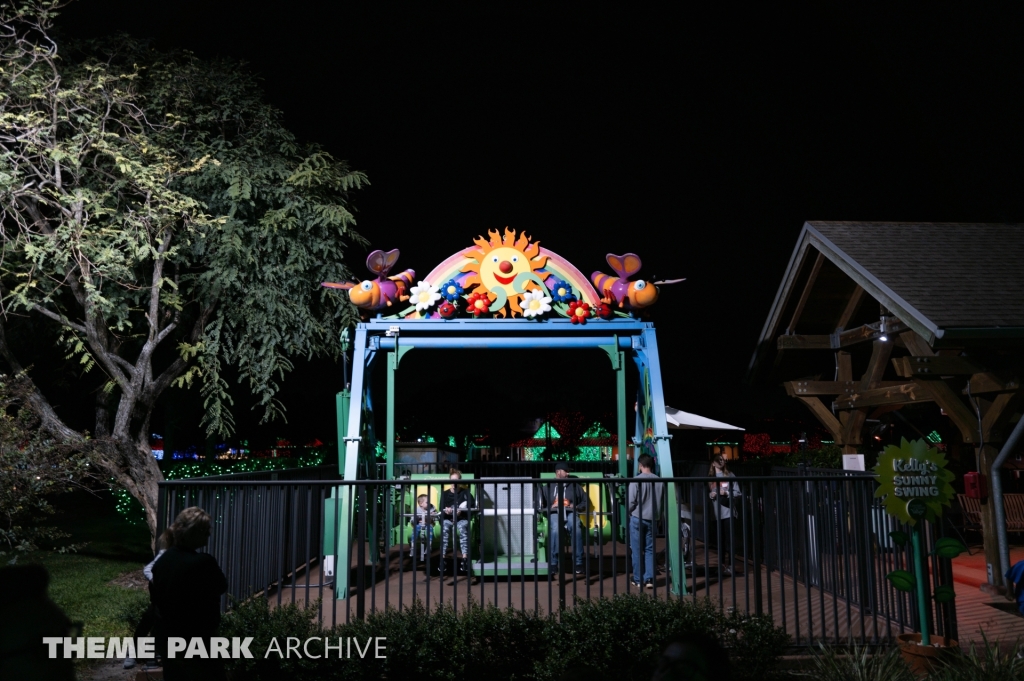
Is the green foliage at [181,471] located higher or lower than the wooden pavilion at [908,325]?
lower

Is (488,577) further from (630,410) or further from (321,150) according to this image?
(630,410)

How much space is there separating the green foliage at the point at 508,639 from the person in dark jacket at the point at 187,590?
123cm

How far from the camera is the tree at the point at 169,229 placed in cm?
1243

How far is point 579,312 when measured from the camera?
10.7 m

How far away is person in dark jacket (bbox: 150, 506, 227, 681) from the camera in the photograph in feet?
14.9

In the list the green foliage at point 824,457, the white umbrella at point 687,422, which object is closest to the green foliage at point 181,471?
the white umbrella at point 687,422

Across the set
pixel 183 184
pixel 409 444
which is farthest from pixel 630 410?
pixel 183 184

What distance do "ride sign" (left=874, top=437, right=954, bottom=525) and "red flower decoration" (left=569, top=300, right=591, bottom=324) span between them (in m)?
4.95

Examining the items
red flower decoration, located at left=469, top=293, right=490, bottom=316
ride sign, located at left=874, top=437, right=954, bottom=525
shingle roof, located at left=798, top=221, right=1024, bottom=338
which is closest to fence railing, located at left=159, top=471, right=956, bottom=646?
ride sign, located at left=874, top=437, right=954, bottom=525

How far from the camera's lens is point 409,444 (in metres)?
17.0

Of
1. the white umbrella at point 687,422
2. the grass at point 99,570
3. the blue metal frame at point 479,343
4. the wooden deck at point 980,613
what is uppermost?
the blue metal frame at point 479,343

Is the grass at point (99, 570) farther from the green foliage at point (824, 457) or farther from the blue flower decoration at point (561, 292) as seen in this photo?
the green foliage at point (824, 457)

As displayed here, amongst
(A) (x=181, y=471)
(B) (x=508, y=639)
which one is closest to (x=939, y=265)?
(B) (x=508, y=639)

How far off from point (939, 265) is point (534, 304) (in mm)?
5830
